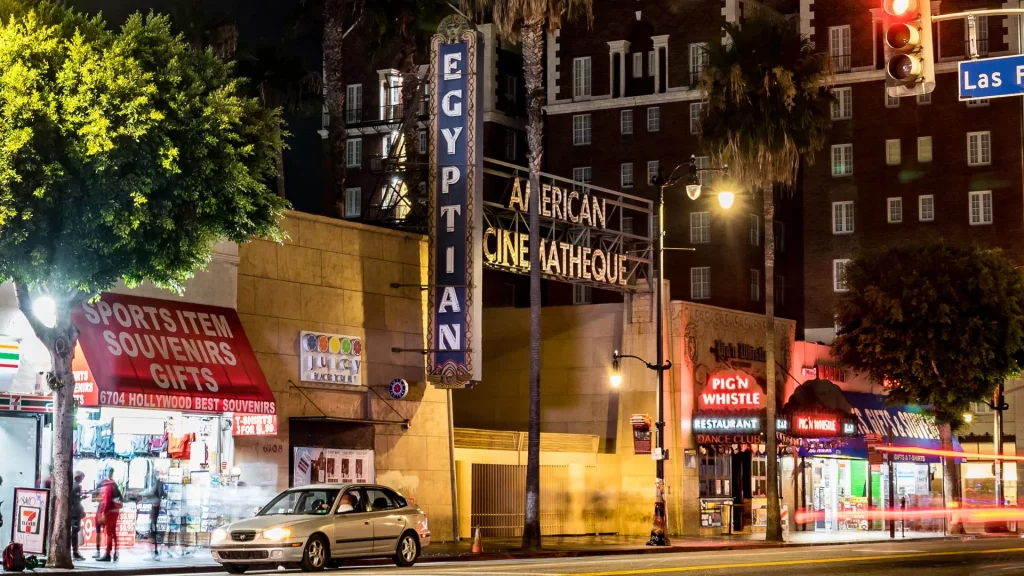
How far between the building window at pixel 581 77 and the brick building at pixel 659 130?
5 centimetres

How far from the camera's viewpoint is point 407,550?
27.8m

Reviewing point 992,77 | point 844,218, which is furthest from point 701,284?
point 992,77

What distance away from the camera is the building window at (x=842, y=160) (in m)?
78.1

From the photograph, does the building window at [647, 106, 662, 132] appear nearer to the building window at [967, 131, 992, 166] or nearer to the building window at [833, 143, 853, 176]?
the building window at [833, 143, 853, 176]

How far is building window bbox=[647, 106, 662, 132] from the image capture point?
7819cm

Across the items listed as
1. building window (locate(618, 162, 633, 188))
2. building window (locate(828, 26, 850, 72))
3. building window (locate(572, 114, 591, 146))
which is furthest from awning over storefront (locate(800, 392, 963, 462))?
building window (locate(572, 114, 591, 146))

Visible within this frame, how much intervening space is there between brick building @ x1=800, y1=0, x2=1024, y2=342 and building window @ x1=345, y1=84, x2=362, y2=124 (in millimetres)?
25399

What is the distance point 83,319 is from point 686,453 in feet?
81.9

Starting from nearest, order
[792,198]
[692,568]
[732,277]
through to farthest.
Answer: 1. [692,568]
2. [732,277]
3. [792,198]

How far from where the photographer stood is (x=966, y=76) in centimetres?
1889

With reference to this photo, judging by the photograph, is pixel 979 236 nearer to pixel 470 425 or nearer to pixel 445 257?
pixel 470 425

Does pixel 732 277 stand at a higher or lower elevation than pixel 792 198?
lower

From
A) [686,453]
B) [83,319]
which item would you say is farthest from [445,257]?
[686,453]

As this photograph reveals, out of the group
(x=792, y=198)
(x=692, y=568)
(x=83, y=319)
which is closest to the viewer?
(x=692, y=568)
